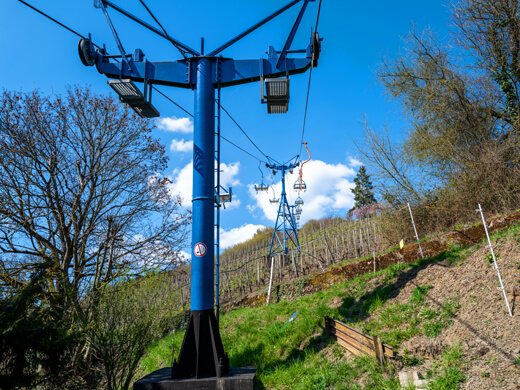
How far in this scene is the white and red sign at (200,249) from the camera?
6.96 metres

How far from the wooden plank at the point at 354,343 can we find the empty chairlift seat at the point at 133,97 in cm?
568

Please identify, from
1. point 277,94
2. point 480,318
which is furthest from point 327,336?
point 277,94

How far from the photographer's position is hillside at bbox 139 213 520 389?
191 inches

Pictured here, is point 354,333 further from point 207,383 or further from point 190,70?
point 190,70

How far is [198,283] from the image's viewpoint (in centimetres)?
691

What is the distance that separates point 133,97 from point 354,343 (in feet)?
19.8

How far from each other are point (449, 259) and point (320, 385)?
174 inches

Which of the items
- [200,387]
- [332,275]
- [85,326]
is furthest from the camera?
[332,275]

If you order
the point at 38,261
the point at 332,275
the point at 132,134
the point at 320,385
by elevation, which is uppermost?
the point at 132,134

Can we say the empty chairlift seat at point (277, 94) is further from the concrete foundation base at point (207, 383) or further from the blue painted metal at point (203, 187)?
the concrete foundation base at point (207, 383)

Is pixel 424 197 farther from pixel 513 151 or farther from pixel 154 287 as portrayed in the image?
pixel 154 287

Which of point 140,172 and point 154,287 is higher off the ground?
point 140,172

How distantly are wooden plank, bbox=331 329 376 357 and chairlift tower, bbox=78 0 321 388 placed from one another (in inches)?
86.1

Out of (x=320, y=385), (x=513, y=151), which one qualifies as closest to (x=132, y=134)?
(x=320, y=385)
